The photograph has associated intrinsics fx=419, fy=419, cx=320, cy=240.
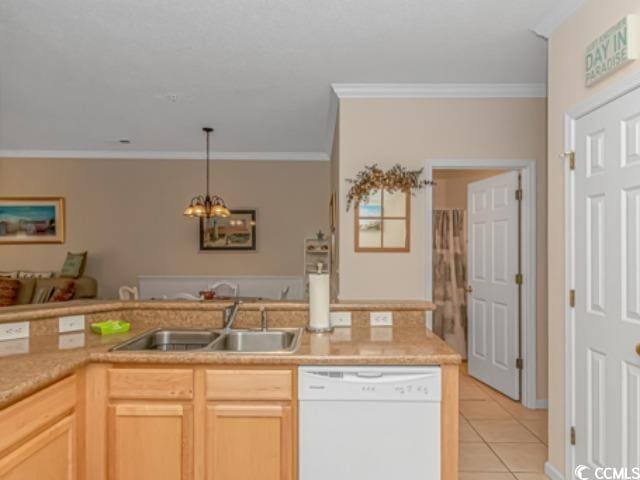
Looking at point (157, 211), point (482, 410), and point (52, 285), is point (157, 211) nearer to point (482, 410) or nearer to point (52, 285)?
point (52, 285)

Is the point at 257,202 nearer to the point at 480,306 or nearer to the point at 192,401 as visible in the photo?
the point at 480,306

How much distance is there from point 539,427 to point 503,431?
11.5 inches

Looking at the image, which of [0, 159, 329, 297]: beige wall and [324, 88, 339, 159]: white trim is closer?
[324, 88, 339, 159]: white trim

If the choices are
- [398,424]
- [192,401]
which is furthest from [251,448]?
[398,424]

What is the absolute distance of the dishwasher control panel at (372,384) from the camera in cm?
182

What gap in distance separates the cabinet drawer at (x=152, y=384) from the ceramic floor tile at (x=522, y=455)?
2045 millimetres

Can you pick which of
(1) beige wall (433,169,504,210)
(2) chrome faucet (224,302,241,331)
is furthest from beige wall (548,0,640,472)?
(1) beige wall (433,169,504,210)

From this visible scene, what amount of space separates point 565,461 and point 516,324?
4.88 feet

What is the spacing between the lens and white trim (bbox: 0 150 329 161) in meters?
5.80

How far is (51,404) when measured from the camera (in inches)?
63.2

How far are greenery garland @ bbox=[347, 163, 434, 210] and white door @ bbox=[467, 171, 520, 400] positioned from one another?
826mm

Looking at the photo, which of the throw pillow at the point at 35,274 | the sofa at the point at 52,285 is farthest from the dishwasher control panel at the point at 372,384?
the throw pillow at the point at 35,274

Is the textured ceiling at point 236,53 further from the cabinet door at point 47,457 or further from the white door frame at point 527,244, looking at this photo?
the cabinet door at point 47,457

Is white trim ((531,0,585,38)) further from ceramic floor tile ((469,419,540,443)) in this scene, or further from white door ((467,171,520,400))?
ceramic floor tile ((469,419,540,443))
